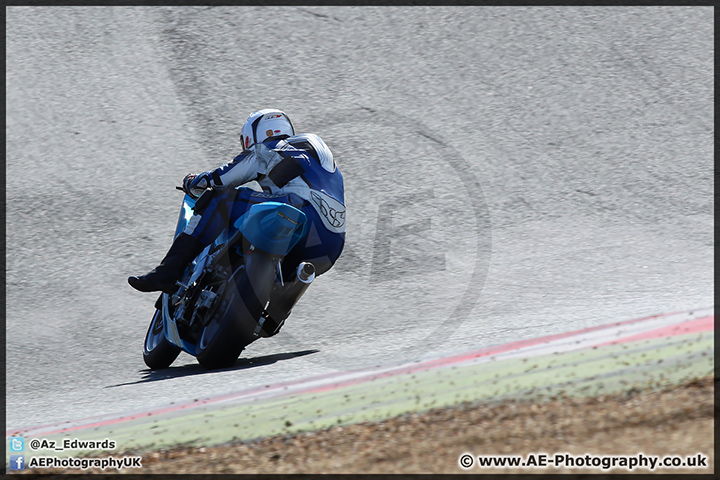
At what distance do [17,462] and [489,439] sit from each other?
234 centimetres

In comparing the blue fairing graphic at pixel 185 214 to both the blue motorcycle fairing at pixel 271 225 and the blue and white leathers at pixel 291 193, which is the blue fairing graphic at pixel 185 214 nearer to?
the blue and white leathers at pixel 291 193

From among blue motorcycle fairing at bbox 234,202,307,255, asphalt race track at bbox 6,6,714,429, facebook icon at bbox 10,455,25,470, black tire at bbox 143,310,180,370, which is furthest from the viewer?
asphalt race track at bbox 6,6,714,429

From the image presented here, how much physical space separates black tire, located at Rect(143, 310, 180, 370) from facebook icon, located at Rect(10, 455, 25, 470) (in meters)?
2.23

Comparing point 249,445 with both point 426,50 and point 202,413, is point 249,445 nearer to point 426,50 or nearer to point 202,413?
point 202,413

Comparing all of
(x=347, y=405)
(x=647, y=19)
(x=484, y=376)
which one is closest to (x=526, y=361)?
(x=484, y=376)

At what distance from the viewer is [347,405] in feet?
14.7

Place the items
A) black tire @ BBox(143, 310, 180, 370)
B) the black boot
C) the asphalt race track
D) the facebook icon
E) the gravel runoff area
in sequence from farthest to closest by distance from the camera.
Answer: the asphalt race track → black tire @ BBox(143, 310, 180, 370) → the black boot → the facebook icon → the gravel runoff area

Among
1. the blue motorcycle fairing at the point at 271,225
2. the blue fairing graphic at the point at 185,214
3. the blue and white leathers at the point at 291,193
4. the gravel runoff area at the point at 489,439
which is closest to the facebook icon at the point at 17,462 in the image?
the gravel runoff area at the point at 489,439

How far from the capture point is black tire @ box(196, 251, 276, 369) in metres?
5.80

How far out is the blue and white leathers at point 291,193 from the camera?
6.10m

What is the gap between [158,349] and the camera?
21.5 ft

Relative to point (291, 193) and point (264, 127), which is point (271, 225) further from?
point (264, 127)

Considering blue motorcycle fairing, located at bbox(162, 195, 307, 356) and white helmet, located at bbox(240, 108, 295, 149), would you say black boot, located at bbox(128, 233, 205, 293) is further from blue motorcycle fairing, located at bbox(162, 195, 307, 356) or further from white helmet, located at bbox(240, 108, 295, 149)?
white helmet, located at bbox(240, 108, 295, 149)

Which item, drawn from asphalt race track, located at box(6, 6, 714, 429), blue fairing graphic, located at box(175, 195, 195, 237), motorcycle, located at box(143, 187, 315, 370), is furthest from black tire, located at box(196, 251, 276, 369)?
blue fairing graphic, located at box(175, 195, 195, 237)
